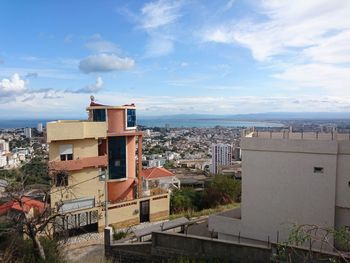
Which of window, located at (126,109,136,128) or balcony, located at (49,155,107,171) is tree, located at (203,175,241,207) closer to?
window, located at (126,109,136,128)

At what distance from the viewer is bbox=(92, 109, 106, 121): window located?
18.1m

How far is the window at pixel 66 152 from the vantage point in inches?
640

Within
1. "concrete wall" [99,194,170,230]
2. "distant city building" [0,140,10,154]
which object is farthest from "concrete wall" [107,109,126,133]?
"distant city building" [0,140,10,154]

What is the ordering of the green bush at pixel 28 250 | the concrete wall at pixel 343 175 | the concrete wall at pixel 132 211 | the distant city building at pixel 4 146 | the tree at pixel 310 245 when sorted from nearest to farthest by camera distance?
the tree at pixel 310 245 → the green bush at pixel 28 250 → the concrete wall at pixel 343 175 → the concrete wall at pixel 132 211 → the distant city building at pixel 4 146

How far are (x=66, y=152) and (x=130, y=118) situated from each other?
4.12 meters

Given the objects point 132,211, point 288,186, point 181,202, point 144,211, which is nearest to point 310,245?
point 288,186

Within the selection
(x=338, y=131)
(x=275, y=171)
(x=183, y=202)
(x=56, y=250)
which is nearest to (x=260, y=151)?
(x=275, y=171)

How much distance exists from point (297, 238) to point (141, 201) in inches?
572

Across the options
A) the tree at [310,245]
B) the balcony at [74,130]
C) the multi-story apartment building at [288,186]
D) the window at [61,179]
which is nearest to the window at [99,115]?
the balcony at [74,130]

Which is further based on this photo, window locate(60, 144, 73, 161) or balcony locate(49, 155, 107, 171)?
window locate(60, 144, 73, 161)

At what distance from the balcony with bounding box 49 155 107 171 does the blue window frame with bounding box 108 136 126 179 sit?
0.90m

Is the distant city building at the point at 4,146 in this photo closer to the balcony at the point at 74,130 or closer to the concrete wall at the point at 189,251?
the balcony at the point at 74,130

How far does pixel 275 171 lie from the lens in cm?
1180

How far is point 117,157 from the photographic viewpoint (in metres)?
18.7
